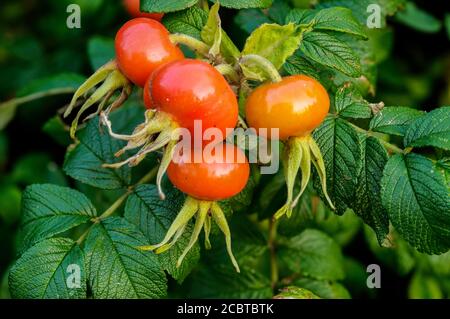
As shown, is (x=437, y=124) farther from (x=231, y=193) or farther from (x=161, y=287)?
(x=161, y=287)

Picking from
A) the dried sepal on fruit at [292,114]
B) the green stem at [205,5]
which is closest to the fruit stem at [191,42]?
the dried sepal on fruit at [292,114]

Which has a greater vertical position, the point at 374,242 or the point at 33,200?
the point at 33,200

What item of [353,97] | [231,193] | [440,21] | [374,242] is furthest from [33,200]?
[440,21]

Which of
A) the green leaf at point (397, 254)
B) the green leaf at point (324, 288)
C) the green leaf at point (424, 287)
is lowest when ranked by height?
the green leaf at point (424, 287)

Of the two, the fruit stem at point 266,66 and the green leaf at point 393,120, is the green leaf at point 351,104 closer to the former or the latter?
the green leaf at point 393,120

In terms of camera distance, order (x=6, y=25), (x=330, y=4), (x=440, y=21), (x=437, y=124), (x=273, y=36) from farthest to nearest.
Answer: (x=6, y=25)
(x=440, y=21)
(x=330, y=4)
(x=437, y=124)
(x=273, y=36)

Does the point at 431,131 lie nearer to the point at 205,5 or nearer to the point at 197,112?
the point at 197,112
